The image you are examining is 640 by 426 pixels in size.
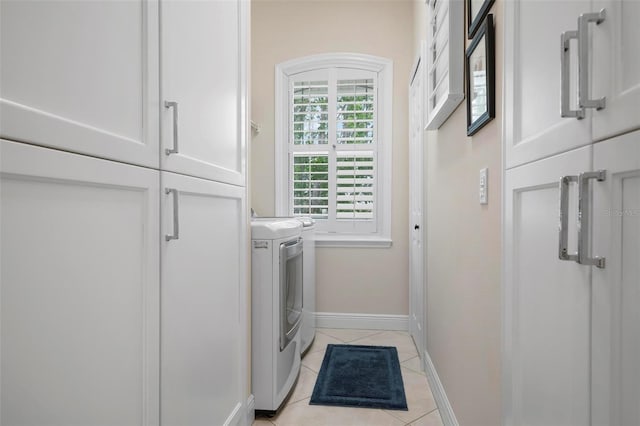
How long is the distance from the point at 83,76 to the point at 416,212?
95.9 inches

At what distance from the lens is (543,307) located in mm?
840

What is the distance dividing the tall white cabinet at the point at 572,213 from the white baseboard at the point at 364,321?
2.30 meters

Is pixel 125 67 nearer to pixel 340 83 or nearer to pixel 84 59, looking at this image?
pixel 84 59

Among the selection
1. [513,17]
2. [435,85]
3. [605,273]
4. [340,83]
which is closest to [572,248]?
[605,273]

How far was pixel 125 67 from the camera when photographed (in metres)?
0.91

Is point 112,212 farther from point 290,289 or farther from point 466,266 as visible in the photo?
point 290,289

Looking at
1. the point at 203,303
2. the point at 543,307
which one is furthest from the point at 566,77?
the point at 203,303

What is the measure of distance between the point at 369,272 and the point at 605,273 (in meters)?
2.75

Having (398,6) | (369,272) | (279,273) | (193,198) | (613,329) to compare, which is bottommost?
(369,272)

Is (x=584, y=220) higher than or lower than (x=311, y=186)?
lower

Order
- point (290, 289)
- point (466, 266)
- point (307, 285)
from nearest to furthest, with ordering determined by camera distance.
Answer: point (466, 266) → point (290, 289) → point (307, 285)

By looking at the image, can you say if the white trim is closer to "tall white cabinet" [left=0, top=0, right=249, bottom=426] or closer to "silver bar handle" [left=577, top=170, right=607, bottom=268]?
"tall white cabinet" [left=0, top=0, right=249, bottom=426]

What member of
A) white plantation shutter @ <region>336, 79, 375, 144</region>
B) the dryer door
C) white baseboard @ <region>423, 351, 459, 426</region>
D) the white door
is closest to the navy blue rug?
white baseboard @ <region>423, 351, 459, 426</region>

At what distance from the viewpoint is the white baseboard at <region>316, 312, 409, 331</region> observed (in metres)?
3.30
